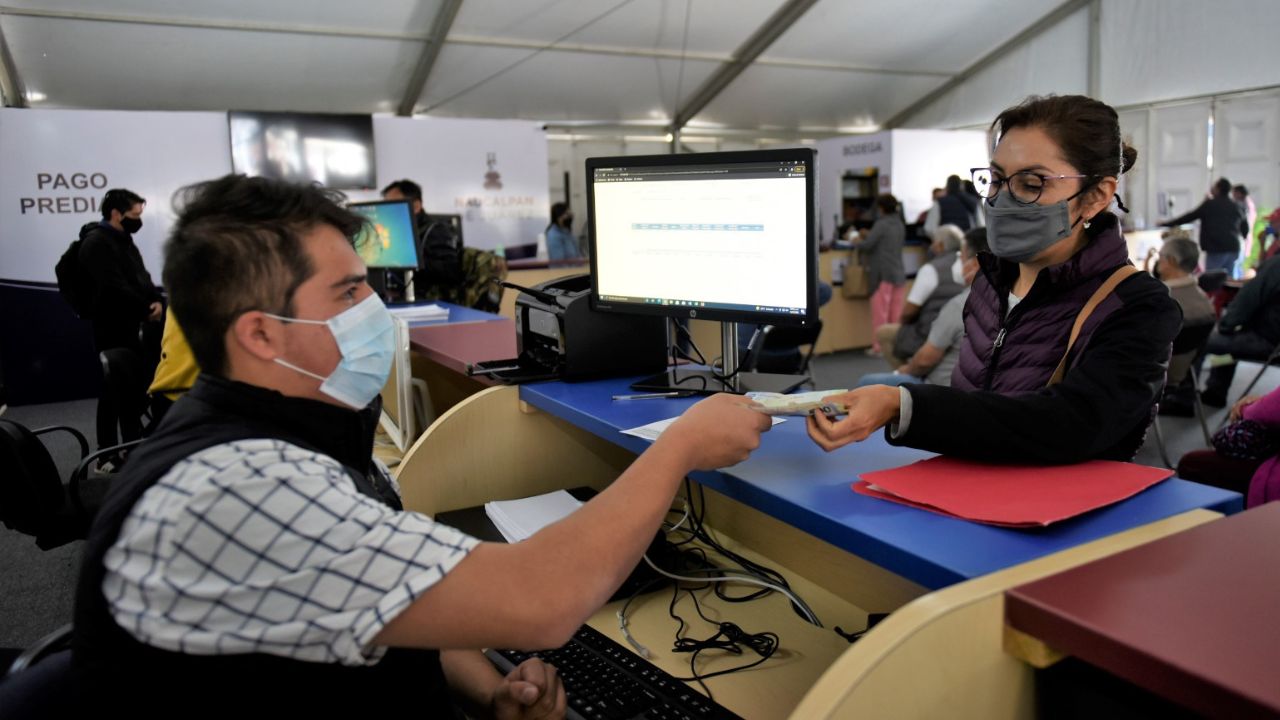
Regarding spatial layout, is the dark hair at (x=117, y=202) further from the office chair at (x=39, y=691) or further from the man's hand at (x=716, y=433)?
the man's hand at (x=716, y=433)

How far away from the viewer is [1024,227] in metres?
1.43

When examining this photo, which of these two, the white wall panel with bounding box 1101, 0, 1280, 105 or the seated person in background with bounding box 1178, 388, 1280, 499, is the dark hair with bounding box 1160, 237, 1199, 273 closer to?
the seated person in background with bounding box 1178, 388, 1280, 499

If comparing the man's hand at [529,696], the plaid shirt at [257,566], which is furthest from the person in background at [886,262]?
the plaid shirt at [257,566]

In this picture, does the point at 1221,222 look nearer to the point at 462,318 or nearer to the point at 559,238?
the point at 559,238

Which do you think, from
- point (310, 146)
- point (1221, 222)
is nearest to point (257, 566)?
point (310, 146)

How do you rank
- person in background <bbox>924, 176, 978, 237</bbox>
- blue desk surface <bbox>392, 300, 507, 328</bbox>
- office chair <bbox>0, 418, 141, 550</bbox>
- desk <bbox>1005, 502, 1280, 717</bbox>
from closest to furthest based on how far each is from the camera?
desk <bbox>1005, 502, 1280, 717</bbox>
office chair <bbox>0, 418, 141, 550</bbox>
blue desk surface <bbox>392, 300, 507, 328</bbox>
person in background <bbox>924, 176, 978, 237</bbox>

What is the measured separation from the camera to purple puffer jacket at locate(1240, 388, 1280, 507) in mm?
2357

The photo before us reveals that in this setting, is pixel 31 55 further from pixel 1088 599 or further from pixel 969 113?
pixel 969 113

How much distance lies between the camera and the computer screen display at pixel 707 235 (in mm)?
1492

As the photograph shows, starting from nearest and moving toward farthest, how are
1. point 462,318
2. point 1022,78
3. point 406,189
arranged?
point 462,318, point 406,189, point 1022,78

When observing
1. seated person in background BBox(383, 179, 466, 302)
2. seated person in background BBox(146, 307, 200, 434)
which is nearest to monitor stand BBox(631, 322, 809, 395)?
seated person in background BBox(146, 307, 200, 434)

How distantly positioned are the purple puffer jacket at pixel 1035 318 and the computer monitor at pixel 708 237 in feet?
1.01

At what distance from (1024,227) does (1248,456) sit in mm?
1675

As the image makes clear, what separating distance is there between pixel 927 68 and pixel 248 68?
8.26 m
